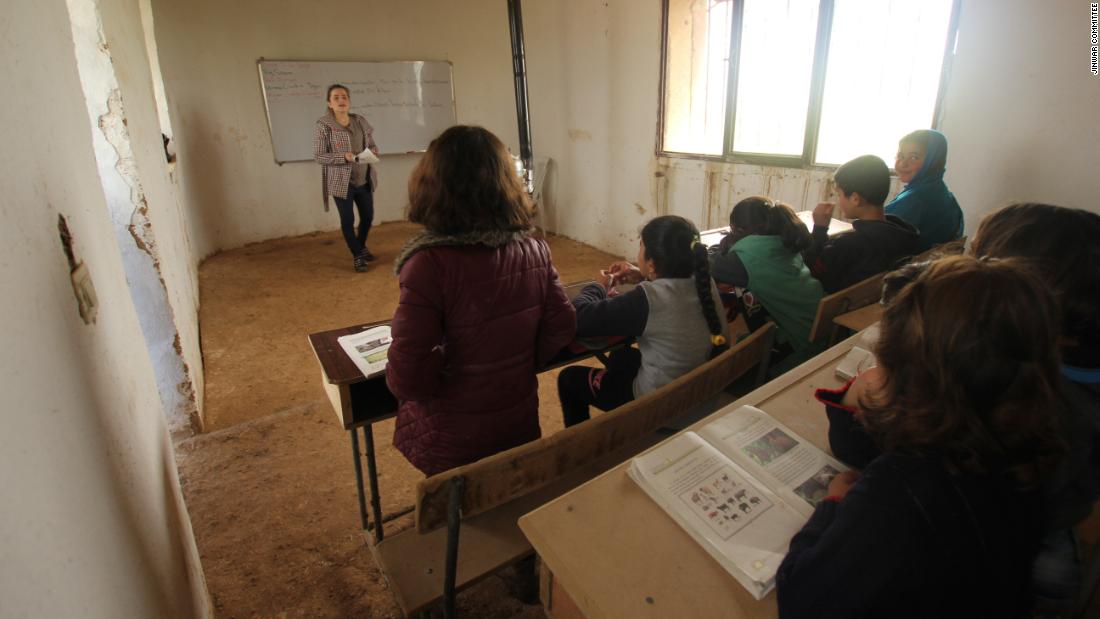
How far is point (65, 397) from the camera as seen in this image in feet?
2.18

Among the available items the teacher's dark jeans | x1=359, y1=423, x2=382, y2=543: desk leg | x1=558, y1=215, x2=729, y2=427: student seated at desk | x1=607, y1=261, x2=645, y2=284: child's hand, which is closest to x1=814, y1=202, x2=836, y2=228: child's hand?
x1=607, y1=261, x2=645, y2=284: child's hand

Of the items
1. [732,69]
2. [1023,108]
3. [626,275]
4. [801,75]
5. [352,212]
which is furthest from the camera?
[352,212]

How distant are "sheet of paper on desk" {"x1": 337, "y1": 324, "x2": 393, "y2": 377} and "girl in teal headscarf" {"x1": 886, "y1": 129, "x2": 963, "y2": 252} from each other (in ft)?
7.85

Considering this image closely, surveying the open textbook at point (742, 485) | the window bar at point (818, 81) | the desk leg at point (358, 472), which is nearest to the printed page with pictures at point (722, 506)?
the open textbook at point (742, 485)

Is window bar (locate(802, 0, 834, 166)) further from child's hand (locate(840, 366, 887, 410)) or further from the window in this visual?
child's hand (locate(840, 366, 887, 410))

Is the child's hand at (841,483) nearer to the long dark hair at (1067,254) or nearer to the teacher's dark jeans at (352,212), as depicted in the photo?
the long dark hair at (1067,254)

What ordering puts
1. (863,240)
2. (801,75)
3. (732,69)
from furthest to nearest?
(732,69), (801,75), (863,240)

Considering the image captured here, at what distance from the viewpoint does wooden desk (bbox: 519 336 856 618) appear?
2.28 feet

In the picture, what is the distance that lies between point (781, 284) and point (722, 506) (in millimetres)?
1090

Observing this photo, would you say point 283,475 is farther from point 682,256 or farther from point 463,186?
point 682,256

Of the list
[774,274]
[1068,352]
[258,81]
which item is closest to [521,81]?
[258,81]

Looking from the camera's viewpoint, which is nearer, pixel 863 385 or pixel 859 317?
pixel 863 385

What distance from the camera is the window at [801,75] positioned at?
9.23 feet

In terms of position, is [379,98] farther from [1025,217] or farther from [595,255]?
[1025,217]
